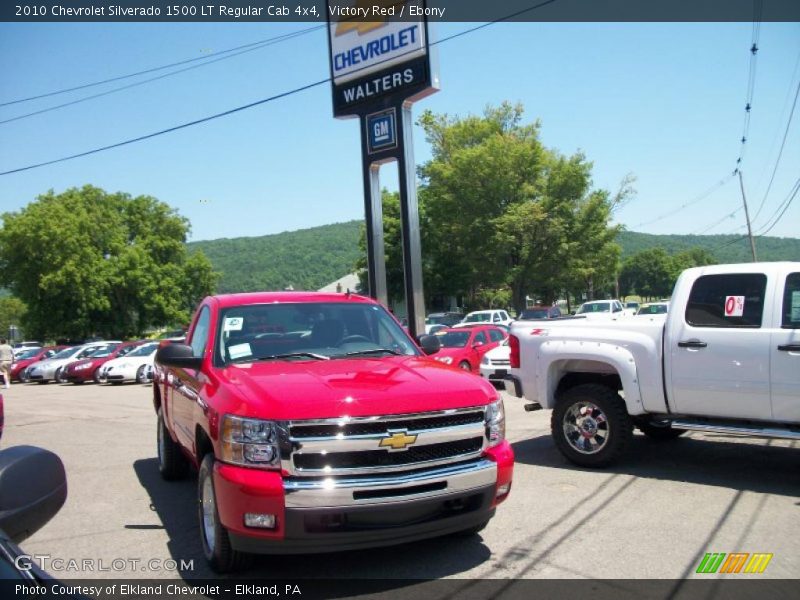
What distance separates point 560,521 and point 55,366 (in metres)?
27.6

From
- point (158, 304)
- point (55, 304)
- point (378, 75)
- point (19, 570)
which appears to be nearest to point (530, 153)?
point (378, 75)

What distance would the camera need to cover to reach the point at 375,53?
17812mm

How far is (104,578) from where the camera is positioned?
452 cm

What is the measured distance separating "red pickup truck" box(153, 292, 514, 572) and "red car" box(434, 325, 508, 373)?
11.8 metres

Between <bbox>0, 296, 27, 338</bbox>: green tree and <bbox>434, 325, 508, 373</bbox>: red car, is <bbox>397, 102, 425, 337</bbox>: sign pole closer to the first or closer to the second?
<bbox>434, 325, 508, 373</bbox>: red car

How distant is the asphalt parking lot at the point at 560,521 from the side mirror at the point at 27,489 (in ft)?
7.62

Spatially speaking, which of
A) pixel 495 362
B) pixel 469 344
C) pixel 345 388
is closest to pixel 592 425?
pixel 345 388

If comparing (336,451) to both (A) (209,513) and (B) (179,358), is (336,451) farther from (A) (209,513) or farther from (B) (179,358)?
(B) (179,358)

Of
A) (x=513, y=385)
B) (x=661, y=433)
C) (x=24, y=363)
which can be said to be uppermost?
(x=513, y=385)

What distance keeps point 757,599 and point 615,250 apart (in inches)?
1617

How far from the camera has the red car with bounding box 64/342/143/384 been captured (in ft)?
83.0

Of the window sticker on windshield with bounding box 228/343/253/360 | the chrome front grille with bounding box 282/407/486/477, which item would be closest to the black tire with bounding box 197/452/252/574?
the chrome front grille with bounding box 282/407/486/477

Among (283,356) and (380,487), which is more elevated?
(283,356)

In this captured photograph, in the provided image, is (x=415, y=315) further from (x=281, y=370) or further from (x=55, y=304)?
(x=55, y=304)
